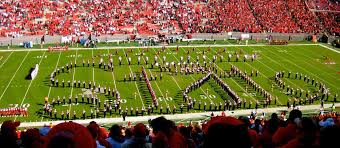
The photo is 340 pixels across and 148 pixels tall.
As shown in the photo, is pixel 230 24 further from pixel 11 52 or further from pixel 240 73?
pixel 11 52

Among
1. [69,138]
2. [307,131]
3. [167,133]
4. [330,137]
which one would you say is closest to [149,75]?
[167,133]

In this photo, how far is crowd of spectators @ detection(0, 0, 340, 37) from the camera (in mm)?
40438

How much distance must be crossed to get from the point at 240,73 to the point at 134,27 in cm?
1704

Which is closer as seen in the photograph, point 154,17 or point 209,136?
point 209,136

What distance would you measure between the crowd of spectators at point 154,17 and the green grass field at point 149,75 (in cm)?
628

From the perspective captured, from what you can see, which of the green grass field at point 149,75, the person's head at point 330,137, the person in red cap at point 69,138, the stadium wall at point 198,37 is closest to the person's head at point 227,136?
the person in red cap at point 69,138

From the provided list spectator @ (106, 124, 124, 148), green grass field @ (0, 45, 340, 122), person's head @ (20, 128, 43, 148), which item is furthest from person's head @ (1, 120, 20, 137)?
green grass field @ (0, 45, 340, 122)

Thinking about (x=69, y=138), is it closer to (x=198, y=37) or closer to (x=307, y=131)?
(x=307, y=131)

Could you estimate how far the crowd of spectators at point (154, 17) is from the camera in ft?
133

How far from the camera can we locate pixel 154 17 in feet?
145

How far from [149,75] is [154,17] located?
17.7 m

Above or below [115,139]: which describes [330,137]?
above

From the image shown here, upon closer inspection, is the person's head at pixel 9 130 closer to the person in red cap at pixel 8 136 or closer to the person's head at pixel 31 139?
the person in red cap at pixel 8 136

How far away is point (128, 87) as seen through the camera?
1000 inches
